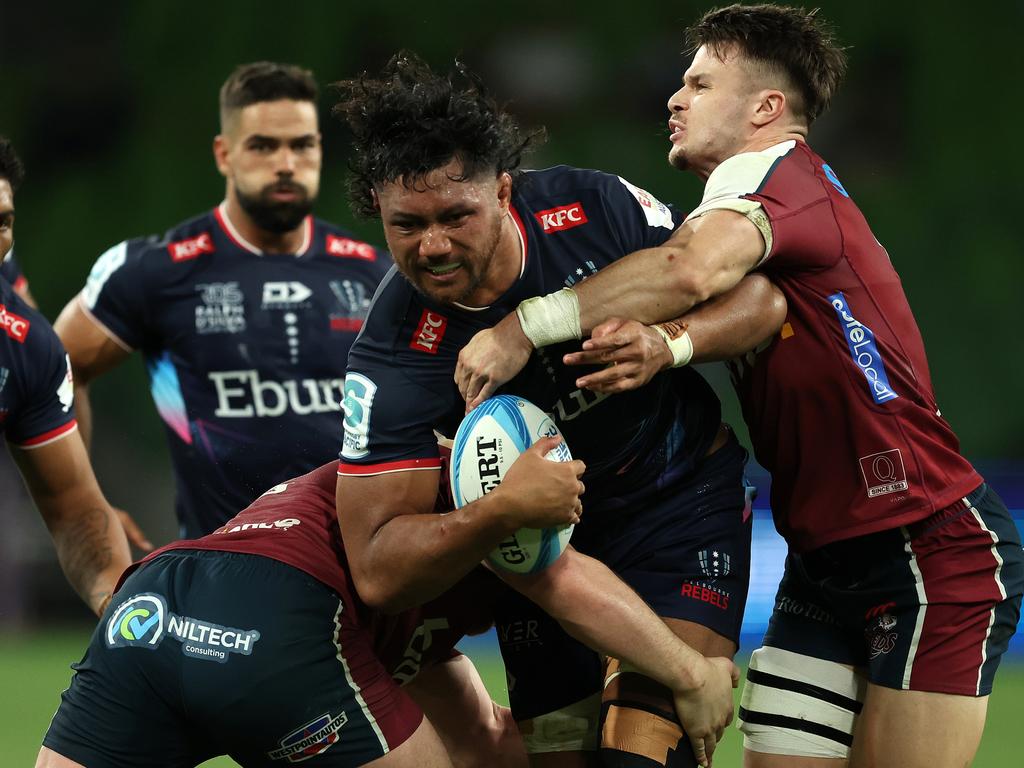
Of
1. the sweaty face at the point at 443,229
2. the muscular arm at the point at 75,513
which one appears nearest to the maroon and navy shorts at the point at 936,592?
the sweaty face at the point at 443,229

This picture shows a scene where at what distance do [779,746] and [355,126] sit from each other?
6.39ft

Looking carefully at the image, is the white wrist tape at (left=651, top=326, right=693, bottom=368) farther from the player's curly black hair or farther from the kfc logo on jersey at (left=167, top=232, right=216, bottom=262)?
the kfc logo on jersey at (left=167, top=232, right=216, bottom=262)

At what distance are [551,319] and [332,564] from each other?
80 cm

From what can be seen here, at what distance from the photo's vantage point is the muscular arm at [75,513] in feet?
14.8

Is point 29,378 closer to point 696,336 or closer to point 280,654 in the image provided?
point 280,654

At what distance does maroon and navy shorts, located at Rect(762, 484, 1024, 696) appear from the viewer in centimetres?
344

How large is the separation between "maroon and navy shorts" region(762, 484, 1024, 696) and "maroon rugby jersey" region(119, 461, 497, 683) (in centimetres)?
94

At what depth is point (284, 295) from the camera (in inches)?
238

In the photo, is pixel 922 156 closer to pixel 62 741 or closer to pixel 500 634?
pixel 500 634

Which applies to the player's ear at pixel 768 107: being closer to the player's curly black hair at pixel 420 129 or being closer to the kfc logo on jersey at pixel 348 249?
the player's curly black hair at pixel 420 129

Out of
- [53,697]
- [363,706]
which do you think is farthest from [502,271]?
[53,697]

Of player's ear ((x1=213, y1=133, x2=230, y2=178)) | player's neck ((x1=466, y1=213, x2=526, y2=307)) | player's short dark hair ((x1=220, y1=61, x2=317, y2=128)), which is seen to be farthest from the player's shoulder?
player's ear ((x1=213, y1=133, x2=230, y2=178))

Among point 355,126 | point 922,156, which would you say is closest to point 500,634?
point 355,126

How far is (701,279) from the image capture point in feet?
10.3
